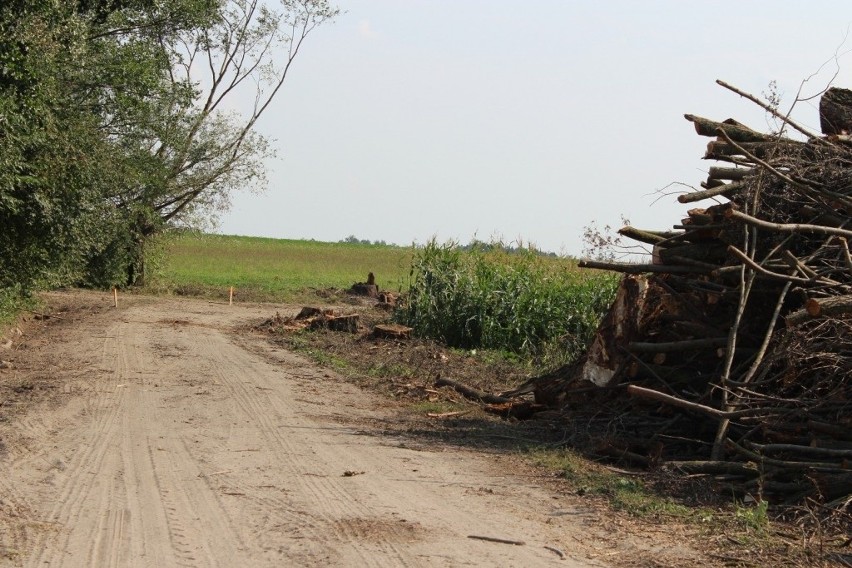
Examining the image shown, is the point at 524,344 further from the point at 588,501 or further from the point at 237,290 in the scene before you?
the point at 237,290

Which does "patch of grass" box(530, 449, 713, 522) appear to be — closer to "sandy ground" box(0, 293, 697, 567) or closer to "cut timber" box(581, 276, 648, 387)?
"sandy ground" box(0, 293, 697, 567)

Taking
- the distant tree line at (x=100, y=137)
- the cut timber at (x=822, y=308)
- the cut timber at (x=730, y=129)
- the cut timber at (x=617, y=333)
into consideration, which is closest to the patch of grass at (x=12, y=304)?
the distant tree line at (x=100, y=137)

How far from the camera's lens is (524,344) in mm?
19203

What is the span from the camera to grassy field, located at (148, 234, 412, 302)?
3722cm

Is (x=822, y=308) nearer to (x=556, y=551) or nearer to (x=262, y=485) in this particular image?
(x=556, y=551)

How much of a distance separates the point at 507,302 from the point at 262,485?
1251cm

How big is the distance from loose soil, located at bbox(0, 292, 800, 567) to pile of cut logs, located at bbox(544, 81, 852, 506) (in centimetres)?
140

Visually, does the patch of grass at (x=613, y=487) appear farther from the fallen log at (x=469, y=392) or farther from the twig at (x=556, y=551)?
the fallen log at (x=469, y=392)

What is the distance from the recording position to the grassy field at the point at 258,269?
→ 37.2 m

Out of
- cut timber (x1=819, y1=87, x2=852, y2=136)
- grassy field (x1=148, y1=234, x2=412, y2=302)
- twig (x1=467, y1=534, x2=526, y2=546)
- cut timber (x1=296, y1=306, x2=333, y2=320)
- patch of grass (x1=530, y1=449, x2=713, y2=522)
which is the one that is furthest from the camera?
grassy field (x1=148, y1=234, x2=412, y2=302)

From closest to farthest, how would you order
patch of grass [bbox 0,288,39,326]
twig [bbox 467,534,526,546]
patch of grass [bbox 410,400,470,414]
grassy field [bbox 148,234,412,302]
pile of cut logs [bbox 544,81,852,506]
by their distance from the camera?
twig [bbox 467,534,526,546] < pile of cut logs [bbox 544,81,852,506] < patch of grass [bbox 410,400,470,414] < patch of grass [bbox 0,288,39,326] < grassy field [bbox 148,234,412,302]

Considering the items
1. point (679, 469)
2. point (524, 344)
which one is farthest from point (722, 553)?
point (524, 344)

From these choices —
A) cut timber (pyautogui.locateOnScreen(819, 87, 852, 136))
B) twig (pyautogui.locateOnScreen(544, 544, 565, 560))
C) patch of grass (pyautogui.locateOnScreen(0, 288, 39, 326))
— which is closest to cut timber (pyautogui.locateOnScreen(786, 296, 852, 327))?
twig (pyautogui.locateOnScreen(544, 544, 565, 560))

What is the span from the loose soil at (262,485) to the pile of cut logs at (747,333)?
1.40m
